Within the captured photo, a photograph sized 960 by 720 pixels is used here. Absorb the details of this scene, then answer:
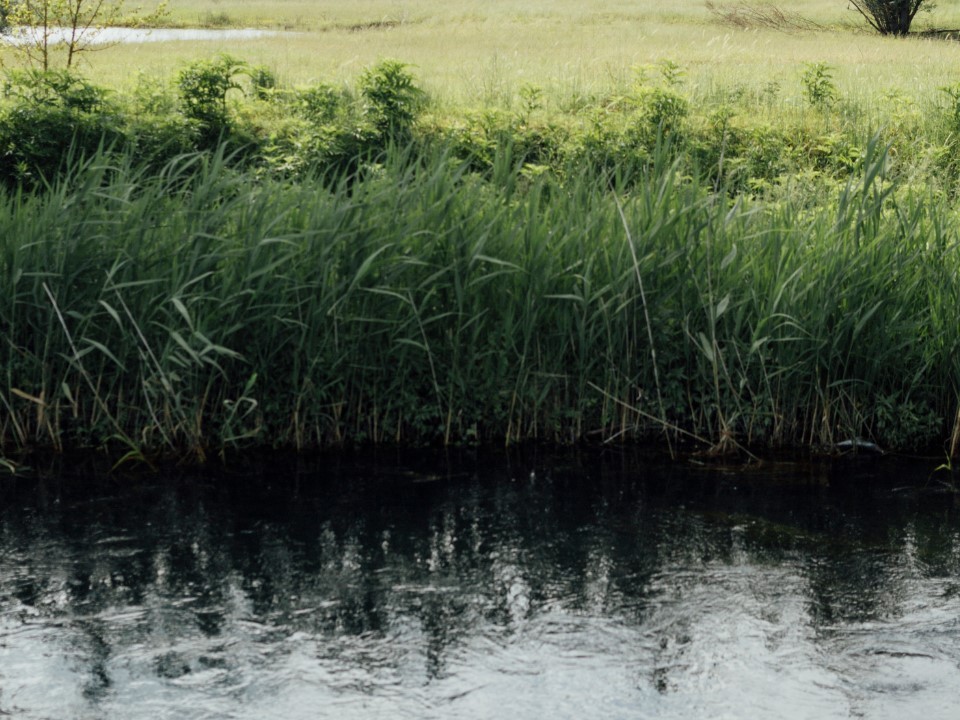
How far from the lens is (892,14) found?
30.3 meters

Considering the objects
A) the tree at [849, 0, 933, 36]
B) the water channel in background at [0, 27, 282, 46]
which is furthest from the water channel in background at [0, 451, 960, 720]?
the tree at [849, 0, 933, 36]

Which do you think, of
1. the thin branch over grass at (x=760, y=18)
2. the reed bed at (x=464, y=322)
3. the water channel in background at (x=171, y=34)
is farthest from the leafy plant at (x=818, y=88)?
the water channel in background at (x=171, y=34)

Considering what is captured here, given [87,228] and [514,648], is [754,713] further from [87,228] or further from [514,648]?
[87,228]

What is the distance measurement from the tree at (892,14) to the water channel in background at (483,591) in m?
26.5

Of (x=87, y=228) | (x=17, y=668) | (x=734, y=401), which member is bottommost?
(x=17, y=668)

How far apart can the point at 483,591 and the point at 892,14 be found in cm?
2910

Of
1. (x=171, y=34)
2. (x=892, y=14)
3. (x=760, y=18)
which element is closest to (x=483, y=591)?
(x=892, y=14)

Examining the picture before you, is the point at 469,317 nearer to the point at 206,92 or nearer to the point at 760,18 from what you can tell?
the point at 206,92

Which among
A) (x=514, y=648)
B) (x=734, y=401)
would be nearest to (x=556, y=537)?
(x=514, y=648)

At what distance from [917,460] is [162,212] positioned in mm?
4677

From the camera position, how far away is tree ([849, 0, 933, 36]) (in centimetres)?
3005

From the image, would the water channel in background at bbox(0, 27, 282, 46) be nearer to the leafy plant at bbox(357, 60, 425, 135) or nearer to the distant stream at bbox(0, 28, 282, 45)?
the distant stream at bbox(0, 28, 282, 45)

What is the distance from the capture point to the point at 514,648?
184 inches

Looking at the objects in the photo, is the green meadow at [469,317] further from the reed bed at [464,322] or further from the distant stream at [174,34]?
the distant stream at [174,34]
